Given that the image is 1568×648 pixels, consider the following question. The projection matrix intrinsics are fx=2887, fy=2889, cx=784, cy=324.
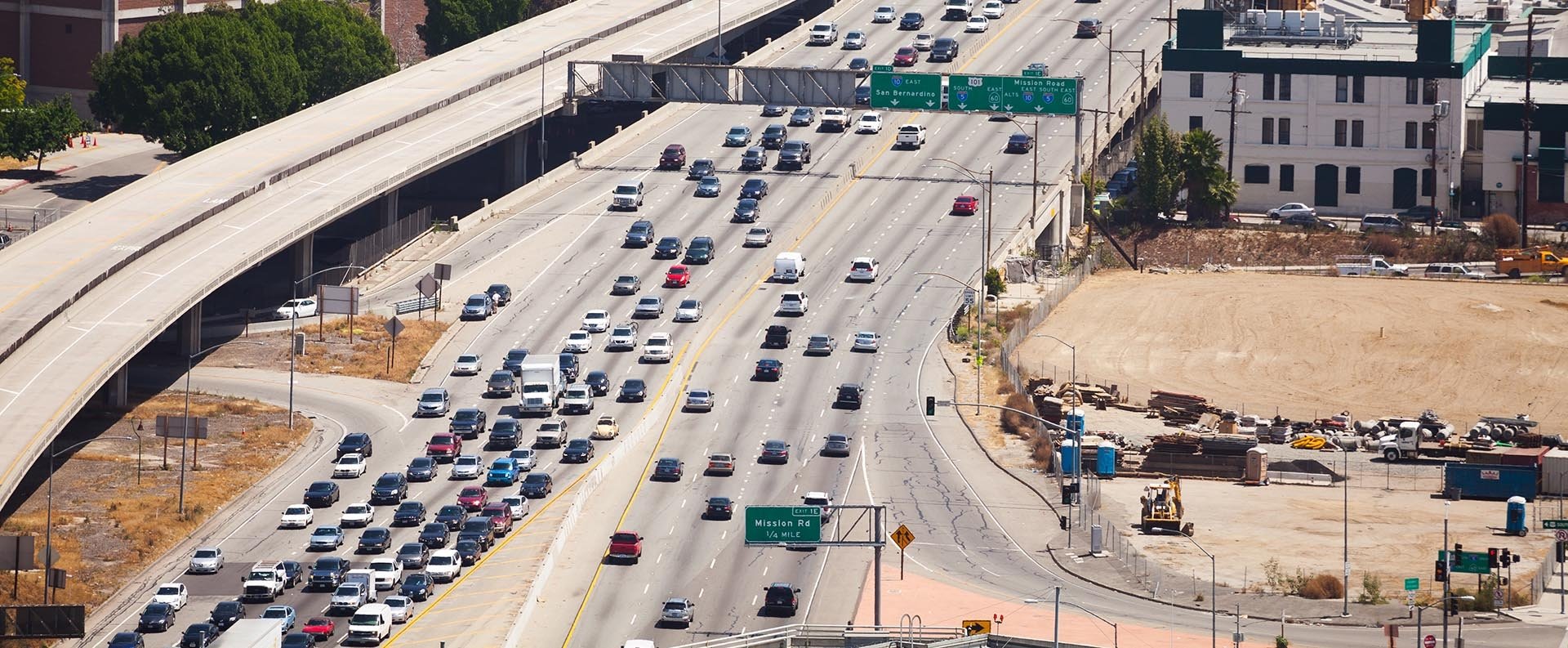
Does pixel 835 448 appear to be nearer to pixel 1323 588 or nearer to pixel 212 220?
pixel 1323 588

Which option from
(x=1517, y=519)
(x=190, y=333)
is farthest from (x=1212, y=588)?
(x=190, y=333)

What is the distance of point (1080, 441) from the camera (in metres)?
133

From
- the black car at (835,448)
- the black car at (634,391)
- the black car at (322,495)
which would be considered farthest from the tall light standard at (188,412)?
the black car at (835,448)

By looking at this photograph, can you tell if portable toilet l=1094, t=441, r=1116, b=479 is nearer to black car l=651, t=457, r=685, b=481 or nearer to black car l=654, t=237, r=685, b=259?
black car l=651, t=457, r=685, b=481

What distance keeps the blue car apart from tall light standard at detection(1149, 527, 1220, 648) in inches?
1103

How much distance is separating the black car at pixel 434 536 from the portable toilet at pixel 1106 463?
32.6 m

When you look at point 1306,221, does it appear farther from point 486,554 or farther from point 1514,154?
point 486,554

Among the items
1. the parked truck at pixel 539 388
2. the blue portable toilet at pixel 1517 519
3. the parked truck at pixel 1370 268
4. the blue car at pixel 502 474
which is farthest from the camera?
the parked truck at pixel 1370 268

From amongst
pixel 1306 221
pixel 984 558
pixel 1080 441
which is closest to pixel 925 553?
pixel 984 558

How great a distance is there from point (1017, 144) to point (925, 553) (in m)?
71.5

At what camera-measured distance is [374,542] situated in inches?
4594

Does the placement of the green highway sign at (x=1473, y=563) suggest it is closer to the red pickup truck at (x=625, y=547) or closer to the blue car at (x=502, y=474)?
the red pickup truck at (x=625, y=547)

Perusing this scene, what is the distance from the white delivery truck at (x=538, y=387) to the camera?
138 metres

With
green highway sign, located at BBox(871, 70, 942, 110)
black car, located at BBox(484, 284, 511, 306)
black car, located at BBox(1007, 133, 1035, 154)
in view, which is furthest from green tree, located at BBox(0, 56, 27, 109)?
black car, located at BBox(1007, 133, 1035, 154)
